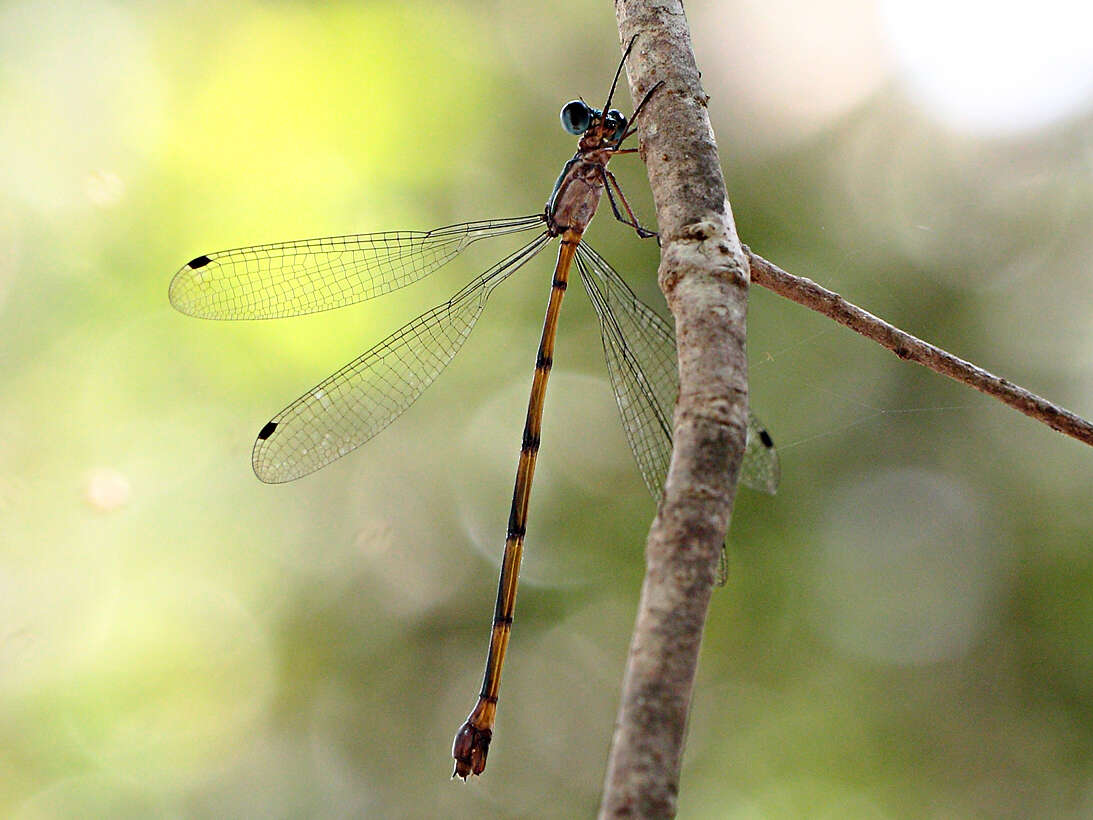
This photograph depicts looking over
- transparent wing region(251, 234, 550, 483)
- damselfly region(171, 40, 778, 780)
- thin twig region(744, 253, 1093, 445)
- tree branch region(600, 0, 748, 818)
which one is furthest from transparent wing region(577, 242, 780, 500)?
tree branch region(600, 0, 748, 818)

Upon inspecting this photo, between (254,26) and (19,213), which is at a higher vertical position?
(254,26)

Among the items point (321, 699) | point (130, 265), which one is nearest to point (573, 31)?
point (130, 265)

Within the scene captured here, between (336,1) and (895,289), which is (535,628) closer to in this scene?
(895,289)

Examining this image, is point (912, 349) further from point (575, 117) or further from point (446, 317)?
point (446, 317)

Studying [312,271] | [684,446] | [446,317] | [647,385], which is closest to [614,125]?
[647,385]

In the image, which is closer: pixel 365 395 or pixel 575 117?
pixel 575 117

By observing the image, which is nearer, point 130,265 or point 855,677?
point 855,677

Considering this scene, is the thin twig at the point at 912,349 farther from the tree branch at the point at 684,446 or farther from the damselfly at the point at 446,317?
the damselfly at the point at 446,317
